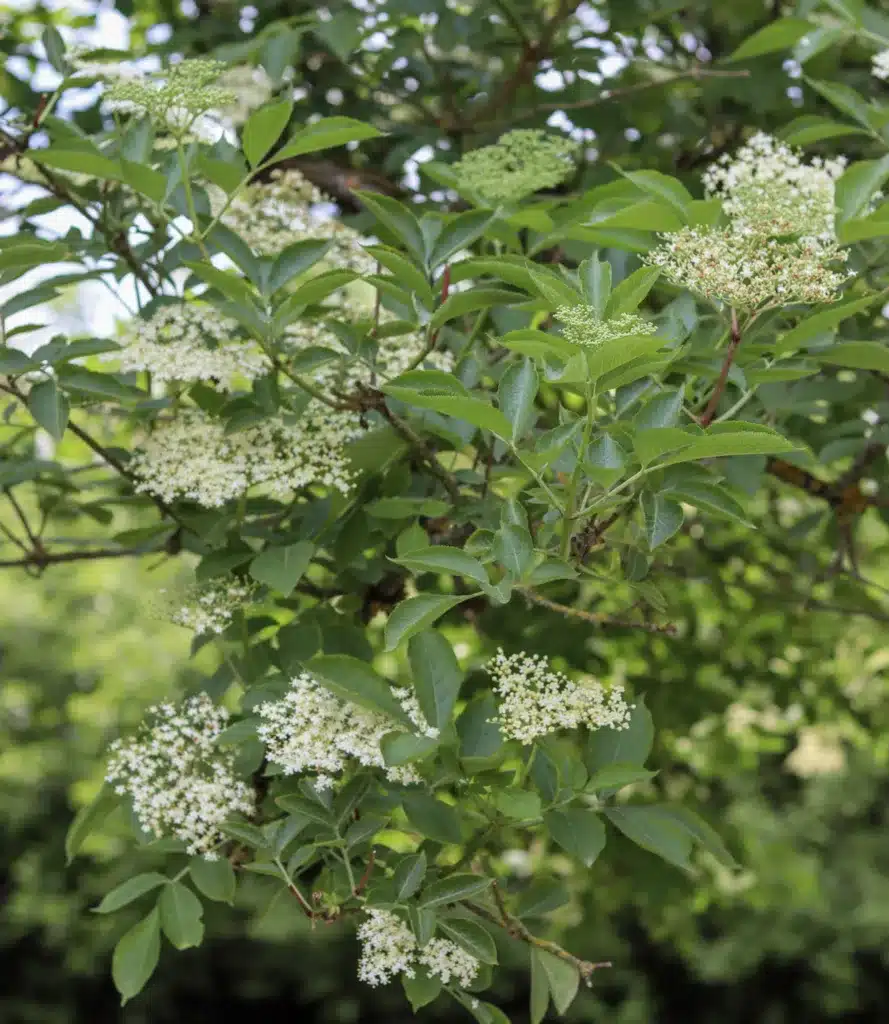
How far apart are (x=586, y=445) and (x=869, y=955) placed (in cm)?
514

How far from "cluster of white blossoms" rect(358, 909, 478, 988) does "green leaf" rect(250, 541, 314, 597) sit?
28 centimetres

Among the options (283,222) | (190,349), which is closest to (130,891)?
(190,349)

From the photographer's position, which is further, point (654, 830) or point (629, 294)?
point (654, 830)

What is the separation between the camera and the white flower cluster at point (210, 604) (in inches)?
45.7

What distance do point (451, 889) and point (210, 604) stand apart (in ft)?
1.17

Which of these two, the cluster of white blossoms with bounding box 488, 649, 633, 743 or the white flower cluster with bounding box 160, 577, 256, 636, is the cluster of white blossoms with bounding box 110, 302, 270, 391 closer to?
the white flower cluster with bounding box 160, 577, 256, 636

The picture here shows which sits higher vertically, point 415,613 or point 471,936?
point 415,613

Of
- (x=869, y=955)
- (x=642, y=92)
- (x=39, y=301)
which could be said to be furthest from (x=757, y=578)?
(x=869, y=955)

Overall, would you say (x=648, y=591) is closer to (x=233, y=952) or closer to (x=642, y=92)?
(x=642, y=92)

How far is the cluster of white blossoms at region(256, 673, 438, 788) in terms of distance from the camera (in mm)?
990

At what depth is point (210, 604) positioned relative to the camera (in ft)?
3.86

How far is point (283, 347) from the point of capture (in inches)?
49.6

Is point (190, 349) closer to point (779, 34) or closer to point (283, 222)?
point (283, 222)

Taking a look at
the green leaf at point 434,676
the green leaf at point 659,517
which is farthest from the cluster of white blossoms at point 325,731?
the green leaf at point 659,517
